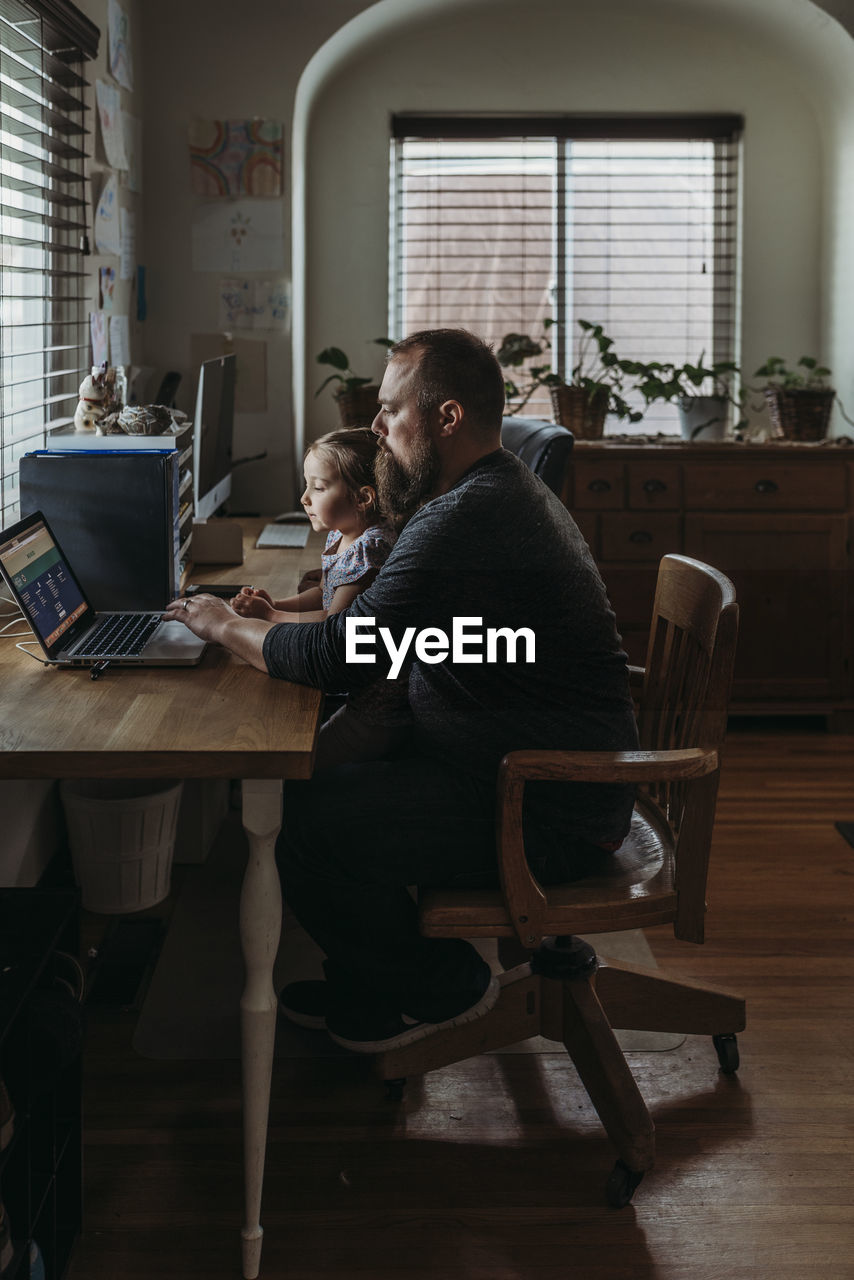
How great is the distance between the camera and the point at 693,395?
13.6 ft

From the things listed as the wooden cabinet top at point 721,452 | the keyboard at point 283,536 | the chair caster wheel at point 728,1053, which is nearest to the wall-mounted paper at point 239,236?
the keyboard at point 283,536

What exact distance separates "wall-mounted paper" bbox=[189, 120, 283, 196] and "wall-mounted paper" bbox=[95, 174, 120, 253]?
44 centimetres

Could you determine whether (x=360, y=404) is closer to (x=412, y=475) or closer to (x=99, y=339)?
(x=99, y=339)

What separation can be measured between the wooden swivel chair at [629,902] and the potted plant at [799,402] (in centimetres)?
223

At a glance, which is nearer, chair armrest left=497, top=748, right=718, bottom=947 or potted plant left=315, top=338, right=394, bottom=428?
chair armrest left=497, top=748, right=718, bottom=947

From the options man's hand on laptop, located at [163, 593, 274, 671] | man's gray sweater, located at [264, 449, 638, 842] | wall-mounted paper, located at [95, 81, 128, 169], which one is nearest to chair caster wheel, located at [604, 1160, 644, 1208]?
man's gray sweater, located at [264, 449, 638, 842]

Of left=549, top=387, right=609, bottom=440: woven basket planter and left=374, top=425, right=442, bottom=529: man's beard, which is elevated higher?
left=549, top=387, right=609, bottom=440: woven basket planter

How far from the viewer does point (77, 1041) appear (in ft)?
4.62

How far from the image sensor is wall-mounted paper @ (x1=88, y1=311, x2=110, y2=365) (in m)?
3.05

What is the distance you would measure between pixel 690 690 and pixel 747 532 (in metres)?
2.24

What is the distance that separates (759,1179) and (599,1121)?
26cm

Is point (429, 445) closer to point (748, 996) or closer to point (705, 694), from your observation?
point (705, 694)

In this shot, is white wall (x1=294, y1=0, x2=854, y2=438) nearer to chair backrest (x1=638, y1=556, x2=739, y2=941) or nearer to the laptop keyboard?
the laptop keyboard

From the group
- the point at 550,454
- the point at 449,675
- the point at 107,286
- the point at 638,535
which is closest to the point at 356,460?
the point at 550,454
